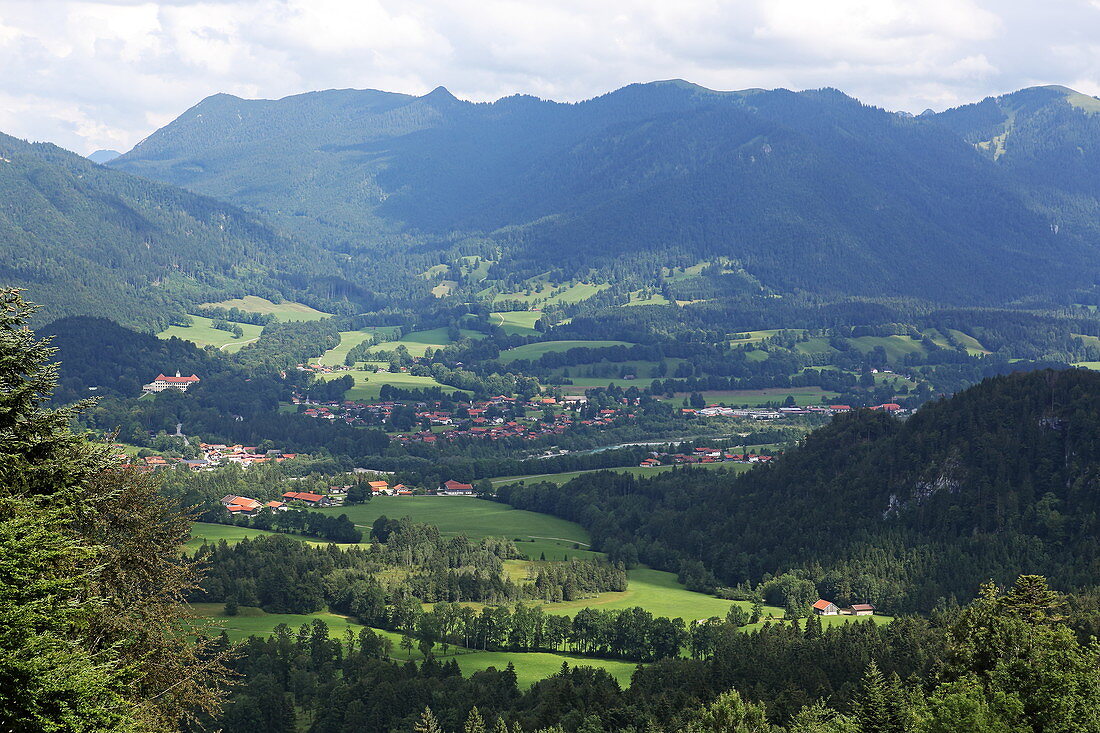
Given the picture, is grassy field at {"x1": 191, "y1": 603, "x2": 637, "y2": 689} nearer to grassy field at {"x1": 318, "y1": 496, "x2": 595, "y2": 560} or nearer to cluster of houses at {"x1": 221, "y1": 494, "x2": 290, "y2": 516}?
grassy field at {"x1": 318, "y1": 496, "x2": 595, "y2": 560}

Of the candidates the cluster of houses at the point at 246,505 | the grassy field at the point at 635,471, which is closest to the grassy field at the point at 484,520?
the cluster of houses at the point at 246,505

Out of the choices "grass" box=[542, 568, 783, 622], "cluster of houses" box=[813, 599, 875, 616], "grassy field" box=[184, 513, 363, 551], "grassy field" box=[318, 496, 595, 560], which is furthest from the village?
"cluster of houses" box=[813, 599, 875, 616]

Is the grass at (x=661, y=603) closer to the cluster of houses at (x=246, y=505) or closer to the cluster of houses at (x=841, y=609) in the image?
the cluster of houses at (x=841, y=609)

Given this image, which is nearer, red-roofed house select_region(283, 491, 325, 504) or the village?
the village

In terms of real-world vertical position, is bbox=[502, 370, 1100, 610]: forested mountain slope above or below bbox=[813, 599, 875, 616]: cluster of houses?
above

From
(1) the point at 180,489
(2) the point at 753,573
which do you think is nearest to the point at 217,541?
(1) the point at 180,489

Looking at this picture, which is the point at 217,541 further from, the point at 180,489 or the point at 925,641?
the point at 925,641
